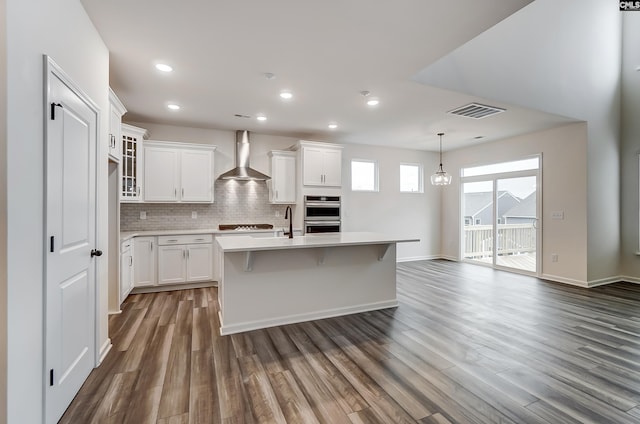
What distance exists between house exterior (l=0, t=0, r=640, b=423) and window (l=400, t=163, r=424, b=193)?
26.5 inches

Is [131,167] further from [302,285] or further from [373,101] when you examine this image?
[373,101]

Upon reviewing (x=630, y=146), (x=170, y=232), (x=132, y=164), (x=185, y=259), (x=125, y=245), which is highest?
(x=630, y=146)

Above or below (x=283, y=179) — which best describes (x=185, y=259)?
below

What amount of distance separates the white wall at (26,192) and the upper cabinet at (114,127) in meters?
1.51

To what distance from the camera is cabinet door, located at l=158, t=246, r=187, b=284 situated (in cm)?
458

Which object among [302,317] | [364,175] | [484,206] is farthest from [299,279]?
[484,206]

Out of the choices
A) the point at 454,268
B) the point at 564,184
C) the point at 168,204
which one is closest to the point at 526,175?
the point at 564,184

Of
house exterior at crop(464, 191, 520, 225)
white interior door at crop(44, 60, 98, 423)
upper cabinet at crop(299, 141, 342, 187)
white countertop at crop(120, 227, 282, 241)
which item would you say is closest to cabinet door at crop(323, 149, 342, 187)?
upper cabinet at crop(299, 141, 342, 187)

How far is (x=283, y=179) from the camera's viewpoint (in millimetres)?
5668

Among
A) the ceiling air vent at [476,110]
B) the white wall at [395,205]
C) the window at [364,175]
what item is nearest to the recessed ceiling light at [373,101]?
the ceiling air vent at [476,110]

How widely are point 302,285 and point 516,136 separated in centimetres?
539

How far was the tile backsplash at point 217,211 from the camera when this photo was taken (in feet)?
16.5

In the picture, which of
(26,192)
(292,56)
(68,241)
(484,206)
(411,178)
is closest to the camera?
(26,192)

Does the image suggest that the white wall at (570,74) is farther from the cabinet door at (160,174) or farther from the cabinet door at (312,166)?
the cabinet door at (160,174)
